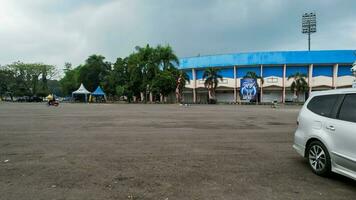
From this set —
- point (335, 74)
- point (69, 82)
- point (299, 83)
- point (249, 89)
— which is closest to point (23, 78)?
point (69, 82)

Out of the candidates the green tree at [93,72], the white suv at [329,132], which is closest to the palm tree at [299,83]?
the green tree at [93,72]

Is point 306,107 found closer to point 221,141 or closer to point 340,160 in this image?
point 340,160

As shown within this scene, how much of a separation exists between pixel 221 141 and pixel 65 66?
5065 inches

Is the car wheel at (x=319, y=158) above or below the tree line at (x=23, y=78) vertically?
below

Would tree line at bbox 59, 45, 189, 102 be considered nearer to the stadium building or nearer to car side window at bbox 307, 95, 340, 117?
the stadium building

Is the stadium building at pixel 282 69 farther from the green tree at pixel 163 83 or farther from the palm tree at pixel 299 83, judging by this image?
the green tree at pixel 163 83

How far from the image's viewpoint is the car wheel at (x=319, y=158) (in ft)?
21.9

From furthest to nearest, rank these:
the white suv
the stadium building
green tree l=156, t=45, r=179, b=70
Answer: the stadium building, green tree l=156, t=45, r=179, b=70, the white suv

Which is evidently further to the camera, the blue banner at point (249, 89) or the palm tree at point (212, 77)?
the palm tree at point (212, 77)

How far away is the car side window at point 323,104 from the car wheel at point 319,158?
0.66 m

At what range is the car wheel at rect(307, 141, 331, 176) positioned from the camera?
21.9 feet

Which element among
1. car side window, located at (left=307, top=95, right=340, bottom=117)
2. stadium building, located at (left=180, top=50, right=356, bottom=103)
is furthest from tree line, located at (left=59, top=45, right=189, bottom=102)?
car side window, located at (left=307, top=95, right=340, bottom=117)

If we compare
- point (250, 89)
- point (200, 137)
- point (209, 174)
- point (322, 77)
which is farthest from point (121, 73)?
point (209, 174)

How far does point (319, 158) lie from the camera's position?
6.96 metres
